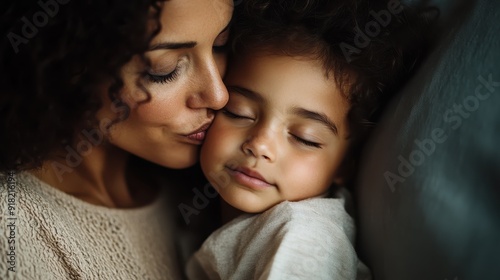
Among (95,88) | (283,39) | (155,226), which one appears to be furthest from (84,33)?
(155,226)

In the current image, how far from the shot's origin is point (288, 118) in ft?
3.41

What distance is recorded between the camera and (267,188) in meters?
1.04

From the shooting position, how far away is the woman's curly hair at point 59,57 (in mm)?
793

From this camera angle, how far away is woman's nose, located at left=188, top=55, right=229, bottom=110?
3.14 ft

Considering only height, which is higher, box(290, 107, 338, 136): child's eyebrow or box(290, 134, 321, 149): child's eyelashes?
box(290, 107, 338, 136): child's eyebrow

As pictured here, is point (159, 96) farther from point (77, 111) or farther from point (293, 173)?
point (293, 173)

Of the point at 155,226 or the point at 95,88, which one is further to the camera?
the point at 155,226

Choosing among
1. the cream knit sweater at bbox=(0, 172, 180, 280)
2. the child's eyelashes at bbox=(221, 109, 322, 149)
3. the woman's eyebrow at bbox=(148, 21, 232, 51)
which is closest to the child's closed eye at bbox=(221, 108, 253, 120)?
the child's eyelashes at bbox=(221, 109, 322, 149)

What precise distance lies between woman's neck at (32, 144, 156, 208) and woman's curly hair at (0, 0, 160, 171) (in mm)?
141

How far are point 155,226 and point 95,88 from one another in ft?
1.46

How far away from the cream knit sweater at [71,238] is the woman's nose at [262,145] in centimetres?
33

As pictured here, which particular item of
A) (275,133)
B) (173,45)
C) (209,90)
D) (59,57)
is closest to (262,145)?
(275,133)

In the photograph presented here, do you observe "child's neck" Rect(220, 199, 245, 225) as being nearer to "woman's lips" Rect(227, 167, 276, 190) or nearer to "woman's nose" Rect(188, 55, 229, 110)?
"woman's lips" Rect(227, 167, 276, 190)

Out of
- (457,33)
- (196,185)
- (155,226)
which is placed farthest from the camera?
(196,185)
